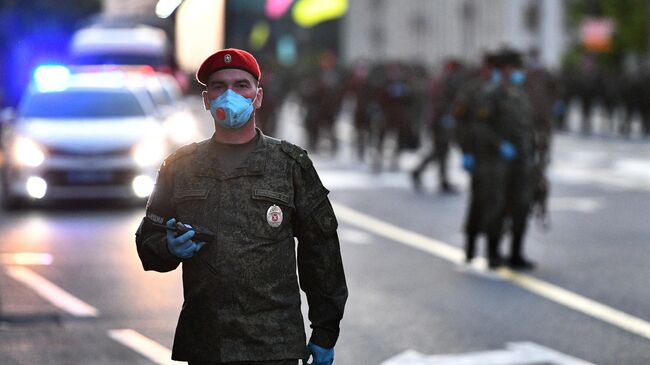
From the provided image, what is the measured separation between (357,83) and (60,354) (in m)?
18.4

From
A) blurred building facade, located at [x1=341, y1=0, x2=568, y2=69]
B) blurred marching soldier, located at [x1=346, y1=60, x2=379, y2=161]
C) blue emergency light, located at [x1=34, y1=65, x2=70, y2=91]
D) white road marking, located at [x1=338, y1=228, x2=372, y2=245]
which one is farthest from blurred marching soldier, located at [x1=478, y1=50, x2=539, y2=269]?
blurred building facade, located at [x1=341, y1=0, x2=568, y2=69]

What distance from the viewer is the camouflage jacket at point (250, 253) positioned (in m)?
4.68

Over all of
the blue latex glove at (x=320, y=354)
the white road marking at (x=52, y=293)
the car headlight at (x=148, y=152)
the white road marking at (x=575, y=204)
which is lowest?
the white road marking at (x=575, y=204)

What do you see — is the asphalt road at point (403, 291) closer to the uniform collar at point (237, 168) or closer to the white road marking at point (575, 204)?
the white road marking at point (575, 204)

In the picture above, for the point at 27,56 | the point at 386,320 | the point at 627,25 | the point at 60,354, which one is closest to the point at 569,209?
the point at 386,320

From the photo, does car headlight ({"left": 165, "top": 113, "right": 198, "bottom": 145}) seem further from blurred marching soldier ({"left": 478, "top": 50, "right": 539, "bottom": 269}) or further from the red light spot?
the red light spot

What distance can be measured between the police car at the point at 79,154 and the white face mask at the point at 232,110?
12732mm

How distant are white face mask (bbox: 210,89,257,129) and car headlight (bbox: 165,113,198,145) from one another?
45.7ft

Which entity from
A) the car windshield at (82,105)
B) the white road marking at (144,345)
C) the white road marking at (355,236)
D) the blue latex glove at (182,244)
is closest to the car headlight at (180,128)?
the car windshield at (82,105)

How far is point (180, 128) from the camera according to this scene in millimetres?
21469

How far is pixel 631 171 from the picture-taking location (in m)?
25.3

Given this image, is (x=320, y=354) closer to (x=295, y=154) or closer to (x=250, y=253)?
(x=250, y=253)

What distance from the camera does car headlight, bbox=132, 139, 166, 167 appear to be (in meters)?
17.6

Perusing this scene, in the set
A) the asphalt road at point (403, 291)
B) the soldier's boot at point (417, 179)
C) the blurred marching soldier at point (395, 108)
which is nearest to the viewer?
the asphalt road at point (403, 291)
